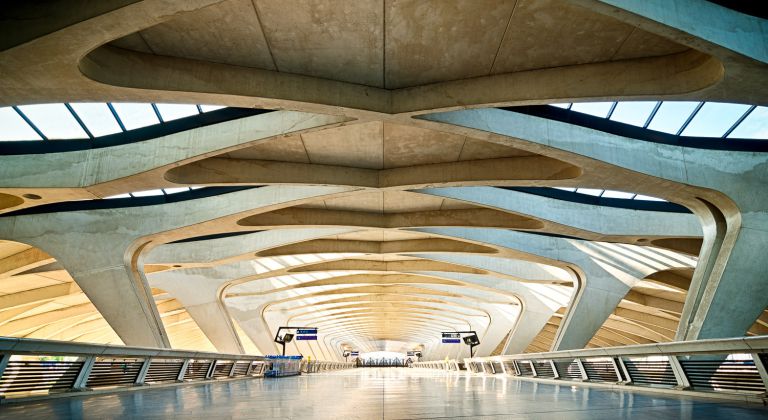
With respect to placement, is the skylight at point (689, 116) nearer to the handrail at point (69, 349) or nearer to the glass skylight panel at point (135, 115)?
the glass skylight panel at point (135, 115)

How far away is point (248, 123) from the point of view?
44.2ft

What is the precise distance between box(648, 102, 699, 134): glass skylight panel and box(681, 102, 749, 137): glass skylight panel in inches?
12.2

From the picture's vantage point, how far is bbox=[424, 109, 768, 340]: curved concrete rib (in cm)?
1497

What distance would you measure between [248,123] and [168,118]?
9.96 feet

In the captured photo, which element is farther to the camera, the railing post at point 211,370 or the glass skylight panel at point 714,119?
the railing post at point 211,370

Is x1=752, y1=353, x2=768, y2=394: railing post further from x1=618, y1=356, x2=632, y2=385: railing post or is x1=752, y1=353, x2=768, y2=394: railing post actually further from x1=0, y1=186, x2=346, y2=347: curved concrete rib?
x1=0, y1=186, x2=346, y2=347: curved concrete rib

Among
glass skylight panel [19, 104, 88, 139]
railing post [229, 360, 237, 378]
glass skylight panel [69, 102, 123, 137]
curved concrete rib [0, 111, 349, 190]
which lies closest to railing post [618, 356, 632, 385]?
curved concrete rib [0, 111, 349, 190]

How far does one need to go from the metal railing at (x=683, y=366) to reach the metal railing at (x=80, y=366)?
10.4m

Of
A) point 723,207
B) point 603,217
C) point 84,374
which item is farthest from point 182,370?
point 723,207

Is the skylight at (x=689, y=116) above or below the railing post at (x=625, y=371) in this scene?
above

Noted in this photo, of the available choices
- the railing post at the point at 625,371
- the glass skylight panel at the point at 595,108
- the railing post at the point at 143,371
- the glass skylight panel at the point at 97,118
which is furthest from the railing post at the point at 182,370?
the glass skylight panel at the point at 595,108

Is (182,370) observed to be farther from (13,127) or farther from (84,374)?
(13,127)

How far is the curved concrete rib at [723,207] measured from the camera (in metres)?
15.0

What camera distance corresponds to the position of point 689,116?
14.4 meters
